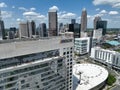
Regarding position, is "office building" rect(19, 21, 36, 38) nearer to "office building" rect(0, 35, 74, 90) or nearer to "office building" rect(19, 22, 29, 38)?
"office building" rect(19, 22, 29, 38)

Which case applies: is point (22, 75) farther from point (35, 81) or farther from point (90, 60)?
point (90, 60)

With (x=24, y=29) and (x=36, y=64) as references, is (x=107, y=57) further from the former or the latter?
(x=24, y=29)

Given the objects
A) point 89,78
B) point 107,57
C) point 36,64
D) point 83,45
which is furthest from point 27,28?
point 36,64

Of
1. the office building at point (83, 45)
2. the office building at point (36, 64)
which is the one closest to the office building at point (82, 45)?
the office building at point (83, 45)

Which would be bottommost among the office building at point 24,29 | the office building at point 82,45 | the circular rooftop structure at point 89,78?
the circular rooftop structure at point 89,78

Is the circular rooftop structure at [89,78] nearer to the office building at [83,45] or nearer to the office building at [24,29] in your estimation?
the office building at [83,45]

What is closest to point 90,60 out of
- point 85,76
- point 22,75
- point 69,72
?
point 85,76

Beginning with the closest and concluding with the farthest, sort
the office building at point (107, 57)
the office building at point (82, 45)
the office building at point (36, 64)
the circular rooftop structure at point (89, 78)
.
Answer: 1. the office building at point (36, 64)
2. the circular rooftop structure at point (89, 78)
3. the office building at point (107, 57)
4. the office building at point (82, 45)

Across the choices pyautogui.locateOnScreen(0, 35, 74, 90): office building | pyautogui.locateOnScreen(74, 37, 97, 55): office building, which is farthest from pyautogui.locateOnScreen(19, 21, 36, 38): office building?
pyautogui.locateOnScreen(0, 35, 74, 90): office building
